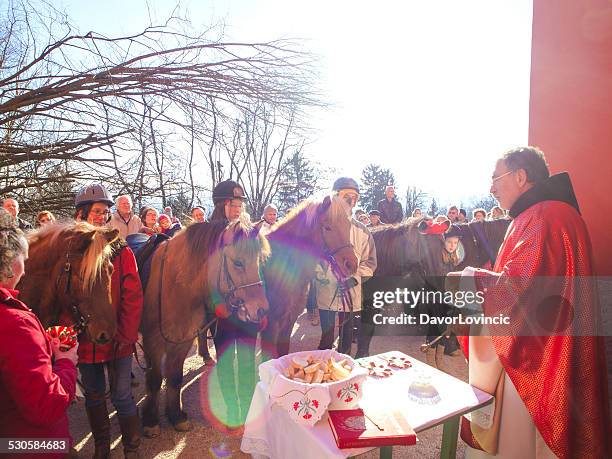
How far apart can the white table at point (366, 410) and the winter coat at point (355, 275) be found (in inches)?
64.5

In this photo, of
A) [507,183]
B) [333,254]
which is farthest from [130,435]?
[507,183]

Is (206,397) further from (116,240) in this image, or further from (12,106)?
(12,106)

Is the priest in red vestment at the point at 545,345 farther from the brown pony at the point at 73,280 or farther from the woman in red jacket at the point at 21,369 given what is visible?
the brown pony at the point at 73,280

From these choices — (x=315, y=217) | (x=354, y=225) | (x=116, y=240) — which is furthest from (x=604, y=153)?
(x=116, y=240)

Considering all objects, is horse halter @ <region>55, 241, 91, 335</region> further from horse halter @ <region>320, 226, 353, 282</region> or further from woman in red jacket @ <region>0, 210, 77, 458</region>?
horse halter @ <region>320, 226, 353, 282</region>

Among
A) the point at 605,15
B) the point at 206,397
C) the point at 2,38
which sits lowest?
the point at 206,397

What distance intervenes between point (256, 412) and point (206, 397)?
8.18 ft

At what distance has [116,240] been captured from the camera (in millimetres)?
2596

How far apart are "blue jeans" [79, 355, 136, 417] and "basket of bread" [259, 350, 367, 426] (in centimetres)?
146

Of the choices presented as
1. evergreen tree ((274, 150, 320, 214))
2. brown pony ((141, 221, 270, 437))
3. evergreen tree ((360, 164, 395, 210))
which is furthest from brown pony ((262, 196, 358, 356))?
evergreen tree ((360, 164, 395, 210))

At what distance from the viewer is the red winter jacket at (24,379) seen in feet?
4.28

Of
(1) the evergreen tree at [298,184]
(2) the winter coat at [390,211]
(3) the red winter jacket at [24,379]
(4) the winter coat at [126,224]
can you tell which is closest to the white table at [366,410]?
(3) the red winter jacket at [24,379]

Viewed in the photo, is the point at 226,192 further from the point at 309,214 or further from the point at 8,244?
the point at 8,244

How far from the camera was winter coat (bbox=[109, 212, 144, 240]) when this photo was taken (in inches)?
222
